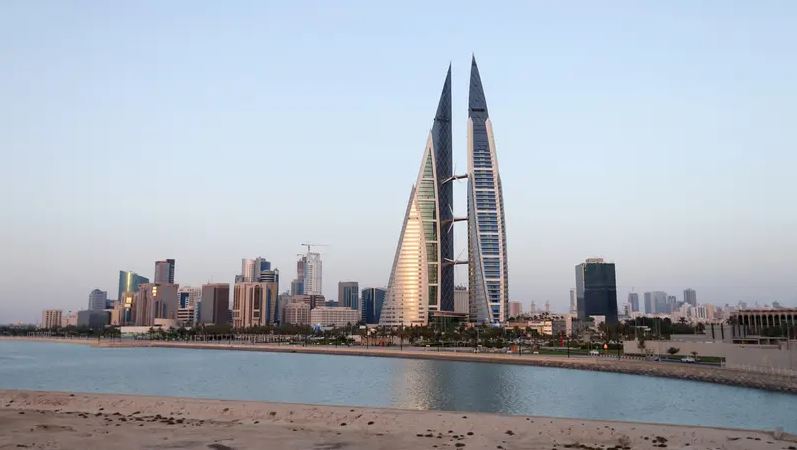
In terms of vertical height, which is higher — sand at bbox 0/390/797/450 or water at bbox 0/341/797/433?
sand at bbox 0/390/797/450

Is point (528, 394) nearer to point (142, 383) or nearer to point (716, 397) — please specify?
point (716, 397)

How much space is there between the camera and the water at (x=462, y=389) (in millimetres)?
52312

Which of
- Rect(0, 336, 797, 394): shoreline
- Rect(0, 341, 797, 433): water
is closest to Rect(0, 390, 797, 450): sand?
Rect(0, 341, 797, 433): water

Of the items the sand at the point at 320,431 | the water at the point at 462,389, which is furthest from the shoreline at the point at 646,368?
the sand at the point at 320,431

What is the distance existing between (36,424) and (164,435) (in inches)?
351

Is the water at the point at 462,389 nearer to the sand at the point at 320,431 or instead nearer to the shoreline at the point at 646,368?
the shoreline at the point at 646,368

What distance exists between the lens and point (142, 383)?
8031 centimetres

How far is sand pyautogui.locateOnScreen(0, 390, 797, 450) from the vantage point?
1198 inches

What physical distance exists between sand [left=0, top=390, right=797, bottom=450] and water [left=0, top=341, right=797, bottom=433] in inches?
575

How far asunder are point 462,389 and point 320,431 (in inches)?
1552

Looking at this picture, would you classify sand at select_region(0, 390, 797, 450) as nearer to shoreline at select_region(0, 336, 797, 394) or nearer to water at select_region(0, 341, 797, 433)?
water at select_region(0, 341, 797, 433)

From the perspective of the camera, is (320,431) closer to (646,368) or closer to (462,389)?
(462,389)

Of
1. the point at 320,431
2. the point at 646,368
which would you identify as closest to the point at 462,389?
the point at 646,368

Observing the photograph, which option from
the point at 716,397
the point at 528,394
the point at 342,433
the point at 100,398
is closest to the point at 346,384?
the point at 528,394
